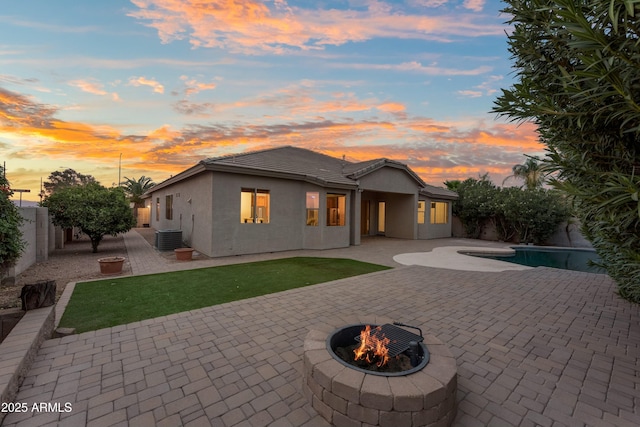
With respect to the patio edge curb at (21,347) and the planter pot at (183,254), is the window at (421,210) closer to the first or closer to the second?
the planter pot at (183,254)

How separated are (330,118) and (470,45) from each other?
25.1ft

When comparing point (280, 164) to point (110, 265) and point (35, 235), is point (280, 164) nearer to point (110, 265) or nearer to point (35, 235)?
point (110, 265)

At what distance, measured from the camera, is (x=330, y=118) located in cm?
1584

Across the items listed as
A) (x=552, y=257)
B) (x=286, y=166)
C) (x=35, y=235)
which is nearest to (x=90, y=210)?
(x=35, y=235)

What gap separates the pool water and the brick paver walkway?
7892mm

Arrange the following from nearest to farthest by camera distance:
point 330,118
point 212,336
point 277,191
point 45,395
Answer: point 45,395
point 212,336
point 277,191
point 330,118

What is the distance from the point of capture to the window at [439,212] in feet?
67.4

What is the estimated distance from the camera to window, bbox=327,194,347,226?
13.9m

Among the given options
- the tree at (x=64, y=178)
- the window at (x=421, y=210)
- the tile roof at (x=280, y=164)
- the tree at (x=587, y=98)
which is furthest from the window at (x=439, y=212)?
the tree at (x=64, y=178)

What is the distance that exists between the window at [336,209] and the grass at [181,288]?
4427 millimetres

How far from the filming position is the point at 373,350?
2.87 m

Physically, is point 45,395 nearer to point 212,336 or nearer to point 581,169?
point 212,336

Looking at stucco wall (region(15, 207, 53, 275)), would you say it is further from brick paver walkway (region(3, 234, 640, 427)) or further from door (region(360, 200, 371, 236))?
door (region(360, 200, 371, 236))

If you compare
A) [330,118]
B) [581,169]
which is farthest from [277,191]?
[581,169]
